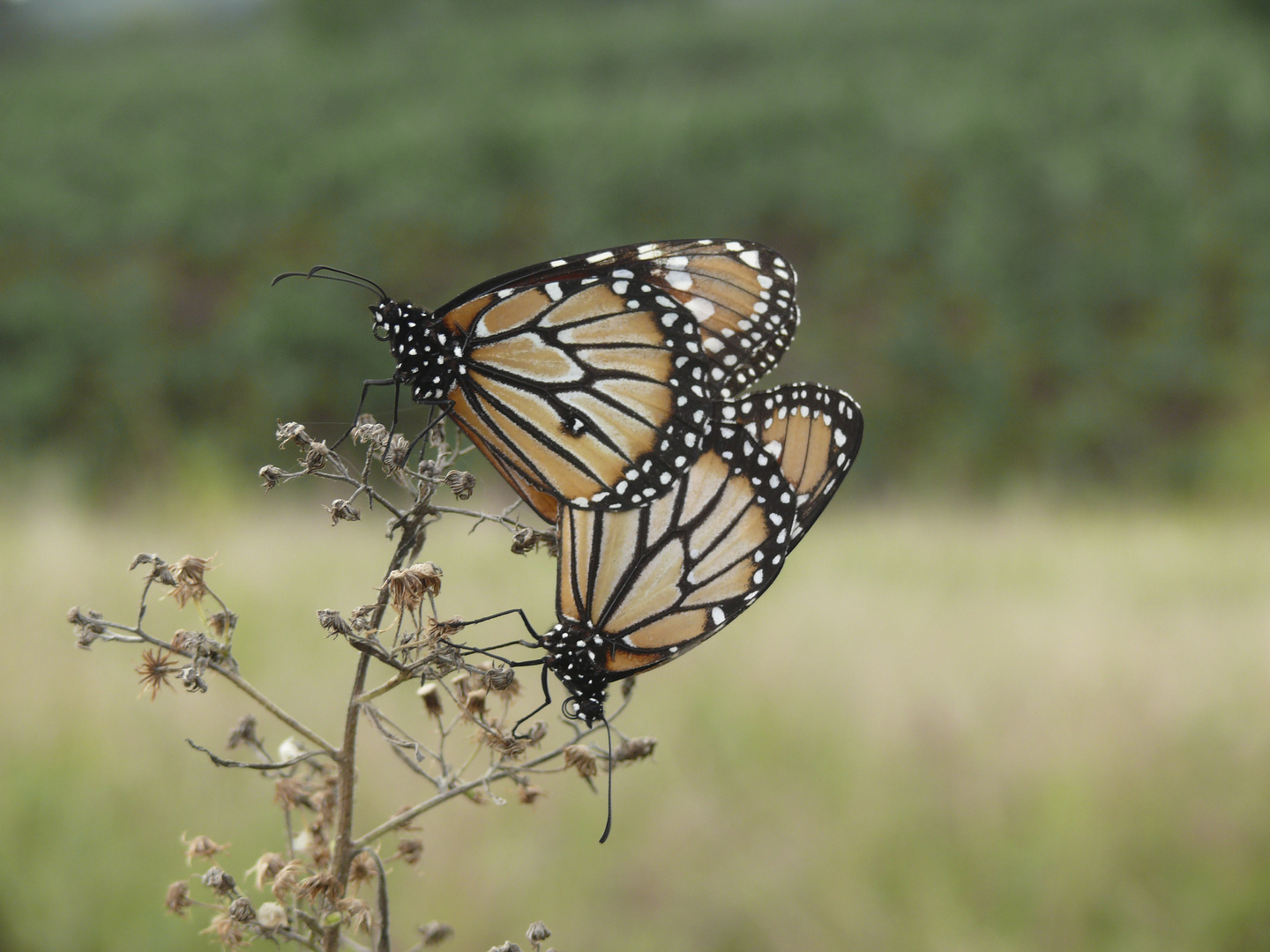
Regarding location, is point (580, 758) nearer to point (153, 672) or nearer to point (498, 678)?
point (498, 678)

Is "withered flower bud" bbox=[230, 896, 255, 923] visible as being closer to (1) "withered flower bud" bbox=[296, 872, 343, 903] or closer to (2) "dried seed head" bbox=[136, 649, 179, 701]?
(1) "withered flower bud" bbox=[296, 872, 343, 903]

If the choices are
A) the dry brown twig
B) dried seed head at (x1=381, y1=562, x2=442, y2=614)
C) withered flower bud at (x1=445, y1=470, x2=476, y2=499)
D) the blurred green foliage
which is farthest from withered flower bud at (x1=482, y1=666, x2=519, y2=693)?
the blurred green foliage

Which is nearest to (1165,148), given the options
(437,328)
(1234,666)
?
(1234,666)

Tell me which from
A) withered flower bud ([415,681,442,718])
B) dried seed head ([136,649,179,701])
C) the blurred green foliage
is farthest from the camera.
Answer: the blurred green foliage

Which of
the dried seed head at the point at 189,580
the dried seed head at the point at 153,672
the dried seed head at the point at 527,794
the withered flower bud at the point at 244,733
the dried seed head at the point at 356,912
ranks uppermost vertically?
the dried seed head at the point at 189,580

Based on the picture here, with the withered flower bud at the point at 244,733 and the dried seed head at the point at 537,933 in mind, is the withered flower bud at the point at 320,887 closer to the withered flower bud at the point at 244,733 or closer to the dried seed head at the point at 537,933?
the dried seed head at the point at 537,933

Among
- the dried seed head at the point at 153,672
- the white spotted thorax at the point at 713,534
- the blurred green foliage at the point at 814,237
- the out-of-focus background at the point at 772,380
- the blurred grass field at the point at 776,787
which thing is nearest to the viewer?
the dried seed head at the point at 153,672

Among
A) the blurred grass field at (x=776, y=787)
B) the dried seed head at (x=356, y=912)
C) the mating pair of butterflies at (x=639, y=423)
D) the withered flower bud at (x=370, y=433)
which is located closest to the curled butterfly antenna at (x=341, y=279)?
the mating pair of butterflies at (x=639, y=423)
